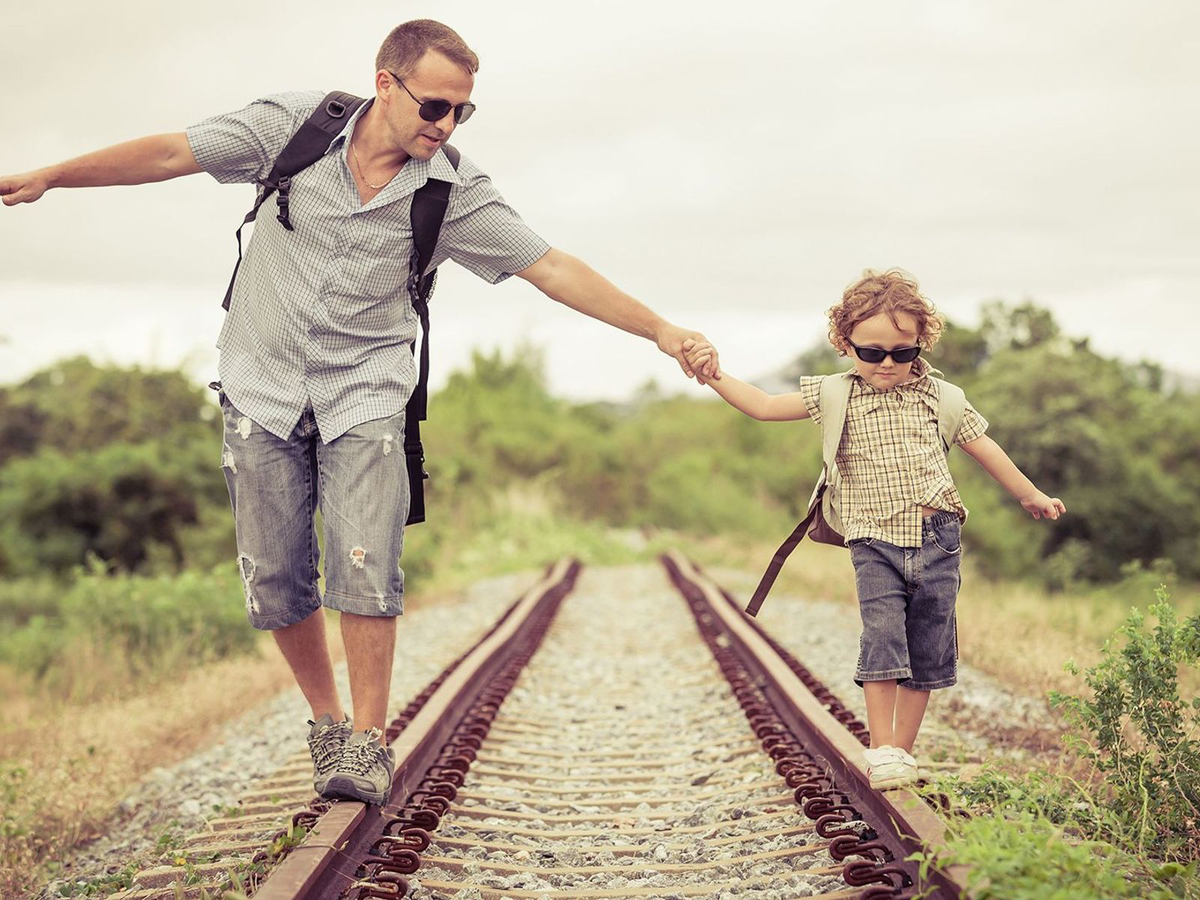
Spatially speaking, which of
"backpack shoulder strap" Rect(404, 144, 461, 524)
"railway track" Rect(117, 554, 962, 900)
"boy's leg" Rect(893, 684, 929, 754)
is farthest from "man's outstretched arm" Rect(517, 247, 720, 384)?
"railway track" Rect(117, 554, 962, 900)

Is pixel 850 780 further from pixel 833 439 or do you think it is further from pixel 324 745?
pixel 324 745

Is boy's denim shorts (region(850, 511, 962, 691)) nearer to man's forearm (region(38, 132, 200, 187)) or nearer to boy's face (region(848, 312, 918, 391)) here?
boy's face (region(848, 312, 918, 391))

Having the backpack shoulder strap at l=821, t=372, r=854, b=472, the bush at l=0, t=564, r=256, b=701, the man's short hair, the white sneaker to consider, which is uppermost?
the man's short hair

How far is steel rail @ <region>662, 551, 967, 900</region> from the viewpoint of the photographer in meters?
2.68

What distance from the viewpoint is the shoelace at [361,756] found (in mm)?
3359

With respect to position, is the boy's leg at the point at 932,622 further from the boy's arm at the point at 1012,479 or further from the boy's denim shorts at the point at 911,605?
the boy's arm at the point at 1012,479

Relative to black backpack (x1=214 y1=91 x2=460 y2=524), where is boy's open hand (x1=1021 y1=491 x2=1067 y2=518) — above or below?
below

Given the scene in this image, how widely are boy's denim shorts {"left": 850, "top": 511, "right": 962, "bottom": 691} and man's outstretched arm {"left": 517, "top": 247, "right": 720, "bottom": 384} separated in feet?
2.99

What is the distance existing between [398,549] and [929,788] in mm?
1702

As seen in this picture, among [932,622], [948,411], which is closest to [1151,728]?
[932,622]

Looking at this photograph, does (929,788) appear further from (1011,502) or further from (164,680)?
(1011,502)

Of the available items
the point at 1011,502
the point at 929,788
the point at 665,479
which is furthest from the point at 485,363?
the point at 929,788

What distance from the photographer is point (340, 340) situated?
345cm

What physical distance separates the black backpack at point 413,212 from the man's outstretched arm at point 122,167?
25cm
